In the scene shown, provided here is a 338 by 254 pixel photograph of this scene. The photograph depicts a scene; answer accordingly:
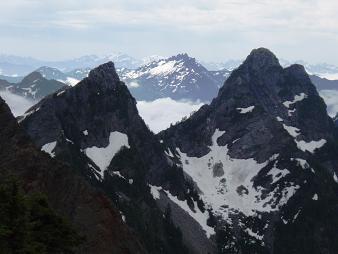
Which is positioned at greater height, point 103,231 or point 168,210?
point 103,231

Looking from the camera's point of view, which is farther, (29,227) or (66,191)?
(66,191)

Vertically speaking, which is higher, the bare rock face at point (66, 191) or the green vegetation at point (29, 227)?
the green vegetation at point (29, 227)

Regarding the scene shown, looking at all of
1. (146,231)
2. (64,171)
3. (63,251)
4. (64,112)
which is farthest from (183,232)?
(63,251)

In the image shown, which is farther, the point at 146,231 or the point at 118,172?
the point at 118,172

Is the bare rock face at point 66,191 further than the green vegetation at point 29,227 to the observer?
Yes

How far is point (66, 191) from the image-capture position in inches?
3556

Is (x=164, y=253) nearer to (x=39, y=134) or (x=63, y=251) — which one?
(x=39, y=134)

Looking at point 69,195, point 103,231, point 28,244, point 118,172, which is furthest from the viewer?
point 118,172

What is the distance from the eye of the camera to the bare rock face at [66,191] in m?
83.1

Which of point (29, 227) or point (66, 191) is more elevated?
point (29, 227)

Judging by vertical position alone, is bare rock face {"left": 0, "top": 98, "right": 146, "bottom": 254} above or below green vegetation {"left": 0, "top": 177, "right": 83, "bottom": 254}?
below

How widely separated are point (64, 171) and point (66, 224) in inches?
1685

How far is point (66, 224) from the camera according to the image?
51688mm

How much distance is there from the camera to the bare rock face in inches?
3273
